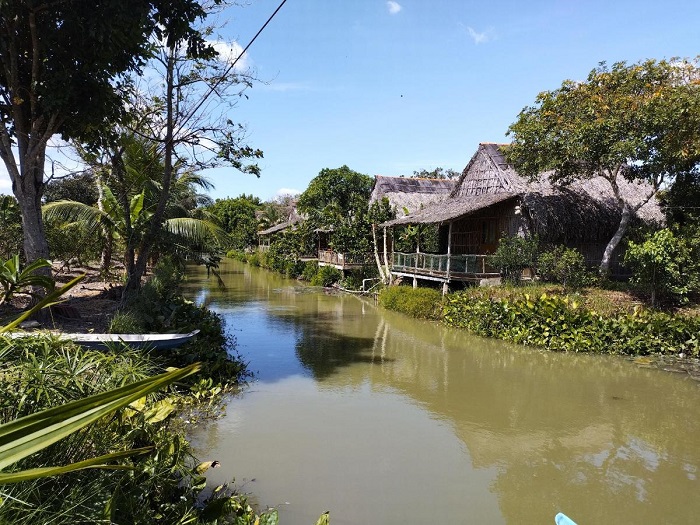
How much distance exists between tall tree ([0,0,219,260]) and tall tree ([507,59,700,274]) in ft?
30.6

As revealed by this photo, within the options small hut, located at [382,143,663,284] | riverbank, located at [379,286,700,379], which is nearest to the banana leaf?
riverbank, located at [379,286,700,379]

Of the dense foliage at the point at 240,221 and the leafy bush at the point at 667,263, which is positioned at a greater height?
the dense foliage at the point at 240,221

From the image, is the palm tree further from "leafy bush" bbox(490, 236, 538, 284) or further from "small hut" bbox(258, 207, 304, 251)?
"small hut" bbox(258, 207, 304, 251)

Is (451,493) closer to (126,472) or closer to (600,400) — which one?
(126,472)

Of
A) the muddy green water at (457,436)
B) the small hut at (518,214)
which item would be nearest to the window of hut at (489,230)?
the small hut at (518,214)

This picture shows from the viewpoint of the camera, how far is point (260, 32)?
705 centimetres

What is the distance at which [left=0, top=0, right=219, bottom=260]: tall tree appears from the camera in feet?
23.5

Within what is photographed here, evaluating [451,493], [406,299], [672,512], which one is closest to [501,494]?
[451,493]

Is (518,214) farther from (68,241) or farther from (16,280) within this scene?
(16,280)

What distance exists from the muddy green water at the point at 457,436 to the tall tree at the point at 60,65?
17.4 ft

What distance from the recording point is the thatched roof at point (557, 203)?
1495cm

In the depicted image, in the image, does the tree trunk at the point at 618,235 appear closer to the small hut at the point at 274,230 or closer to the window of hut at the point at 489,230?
the window of hut at the point at 489,230

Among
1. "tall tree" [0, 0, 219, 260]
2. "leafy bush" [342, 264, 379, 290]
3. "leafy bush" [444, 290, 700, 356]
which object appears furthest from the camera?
"leafy bush" [342, 264, 379, 290]

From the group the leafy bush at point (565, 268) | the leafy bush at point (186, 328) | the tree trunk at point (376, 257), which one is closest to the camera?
the leafy bush at point (186, 328)
